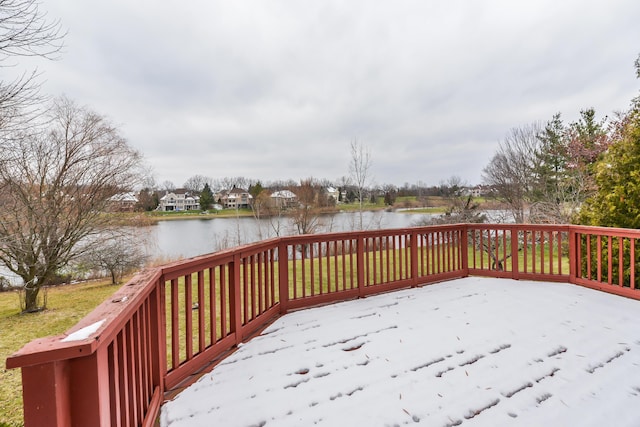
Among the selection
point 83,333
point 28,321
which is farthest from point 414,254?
point 28,321

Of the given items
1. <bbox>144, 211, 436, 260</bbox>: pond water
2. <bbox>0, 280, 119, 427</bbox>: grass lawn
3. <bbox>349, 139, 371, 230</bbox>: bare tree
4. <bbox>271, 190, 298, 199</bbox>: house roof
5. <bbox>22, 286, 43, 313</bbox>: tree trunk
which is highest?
<bbox>349, 139, 371, 230</bbox>: bare tree

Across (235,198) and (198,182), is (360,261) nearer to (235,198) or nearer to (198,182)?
(235,198)

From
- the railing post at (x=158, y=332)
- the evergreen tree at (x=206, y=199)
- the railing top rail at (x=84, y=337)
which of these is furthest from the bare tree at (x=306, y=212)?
the railing top rail at (x=84, y=337)

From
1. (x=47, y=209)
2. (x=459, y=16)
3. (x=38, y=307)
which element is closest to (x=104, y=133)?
(x=47, y=209)

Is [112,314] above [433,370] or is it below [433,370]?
above

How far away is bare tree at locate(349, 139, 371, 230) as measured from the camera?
15.5 m

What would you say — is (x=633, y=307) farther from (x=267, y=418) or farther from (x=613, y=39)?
(x=613, y=39)

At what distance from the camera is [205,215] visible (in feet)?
89.1

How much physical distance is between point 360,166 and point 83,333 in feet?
50.3

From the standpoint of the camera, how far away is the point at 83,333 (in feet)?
3.09

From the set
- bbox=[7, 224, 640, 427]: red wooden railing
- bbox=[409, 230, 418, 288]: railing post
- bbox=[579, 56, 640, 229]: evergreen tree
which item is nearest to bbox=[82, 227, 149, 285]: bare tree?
bbox=[7, 224, 640, 427]: red wooden railing

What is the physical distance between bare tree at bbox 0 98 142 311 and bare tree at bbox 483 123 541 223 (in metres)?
18.4

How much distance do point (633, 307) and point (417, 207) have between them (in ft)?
66.6

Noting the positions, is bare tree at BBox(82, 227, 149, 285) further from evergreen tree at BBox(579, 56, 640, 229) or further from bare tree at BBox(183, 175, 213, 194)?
bare tree at BBox(183, 175, 213, 194)
